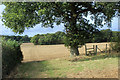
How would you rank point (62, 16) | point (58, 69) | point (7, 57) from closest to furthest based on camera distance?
point (7, 57), point (58, 69), point (62, 16)

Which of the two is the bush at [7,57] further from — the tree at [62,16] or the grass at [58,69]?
the tree at [62,16]

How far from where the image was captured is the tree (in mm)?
7853

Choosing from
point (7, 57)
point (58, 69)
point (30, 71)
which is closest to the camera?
point (7, 57)

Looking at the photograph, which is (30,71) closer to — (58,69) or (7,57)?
(58,69)

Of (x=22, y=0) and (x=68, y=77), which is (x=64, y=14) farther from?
(x=68, y=77)

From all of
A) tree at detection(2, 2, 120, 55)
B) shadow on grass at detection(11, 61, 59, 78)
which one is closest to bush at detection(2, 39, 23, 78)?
shadow on grass at detection(11, 61, 59, 78)

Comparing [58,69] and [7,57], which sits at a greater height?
[7,57]

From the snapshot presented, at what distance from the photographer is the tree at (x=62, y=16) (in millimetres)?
7853

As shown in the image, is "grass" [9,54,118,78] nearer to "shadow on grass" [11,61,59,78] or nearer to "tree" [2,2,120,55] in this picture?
"shadow on grass" [11,61,59,78]

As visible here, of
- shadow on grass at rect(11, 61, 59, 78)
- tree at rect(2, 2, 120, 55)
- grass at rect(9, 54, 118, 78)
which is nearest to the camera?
grass at rect(9, 54, 118, 78)

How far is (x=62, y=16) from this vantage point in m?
9.46

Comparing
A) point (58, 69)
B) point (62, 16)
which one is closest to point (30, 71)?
point (58, 69)

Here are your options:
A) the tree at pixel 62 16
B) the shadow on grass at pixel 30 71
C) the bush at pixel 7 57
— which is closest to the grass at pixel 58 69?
the shadow on grass at pixel 30 71

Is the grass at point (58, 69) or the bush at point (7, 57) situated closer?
the bush at point (7, 57)
